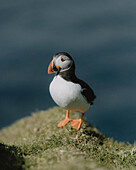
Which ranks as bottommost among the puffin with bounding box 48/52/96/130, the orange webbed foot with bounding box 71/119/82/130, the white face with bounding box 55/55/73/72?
the orange webbed foot with bounding box 71/119/82/130

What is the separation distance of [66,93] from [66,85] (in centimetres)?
15

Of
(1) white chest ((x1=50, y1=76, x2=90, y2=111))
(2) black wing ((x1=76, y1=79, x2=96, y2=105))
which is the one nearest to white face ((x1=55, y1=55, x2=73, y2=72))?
(1) white chest ((x1=50, y1=76, x2=90, y2=111))

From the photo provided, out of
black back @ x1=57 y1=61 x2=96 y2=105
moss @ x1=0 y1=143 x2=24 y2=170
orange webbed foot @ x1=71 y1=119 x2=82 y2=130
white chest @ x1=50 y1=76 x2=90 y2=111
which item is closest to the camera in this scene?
moss @ x1=0 y1=143 x2=24 y2=170

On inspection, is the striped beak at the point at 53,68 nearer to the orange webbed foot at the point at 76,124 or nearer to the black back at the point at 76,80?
the black back at the point at 76,80

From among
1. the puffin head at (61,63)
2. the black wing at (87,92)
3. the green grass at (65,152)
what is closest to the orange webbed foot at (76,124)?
the green grass at (65,152)

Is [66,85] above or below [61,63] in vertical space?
below

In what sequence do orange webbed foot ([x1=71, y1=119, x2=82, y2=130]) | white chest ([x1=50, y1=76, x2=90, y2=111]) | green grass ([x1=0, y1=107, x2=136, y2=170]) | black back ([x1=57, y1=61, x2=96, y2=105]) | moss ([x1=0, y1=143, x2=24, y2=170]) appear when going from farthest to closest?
orange webbed foot ([x1=71, y1=119, x2=82, y2=130])
black back ([x1=57, y1=61, x2=96, y2=105])
white chest ([x1=50, y1=76, x2=90, y2=111])
moss ([x1=0, y1=143, x2=24, y2=170])
green grass ([x1=0, y1=107, x2=136, y2=170])

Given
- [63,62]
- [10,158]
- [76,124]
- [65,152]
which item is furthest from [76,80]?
[10,158]

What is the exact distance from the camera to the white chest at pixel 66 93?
4.70m

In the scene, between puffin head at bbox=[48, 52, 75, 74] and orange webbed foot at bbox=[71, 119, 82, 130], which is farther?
orange webbed foot at bbox=[71, 119, 82, 130]

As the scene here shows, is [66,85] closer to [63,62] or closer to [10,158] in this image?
[63,62]

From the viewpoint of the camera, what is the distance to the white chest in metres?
4.70

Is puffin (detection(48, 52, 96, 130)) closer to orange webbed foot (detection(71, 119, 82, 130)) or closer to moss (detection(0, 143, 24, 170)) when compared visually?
orange webbed foot (detection(71, 119, 82, 130))

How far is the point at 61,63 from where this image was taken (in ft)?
15.6
